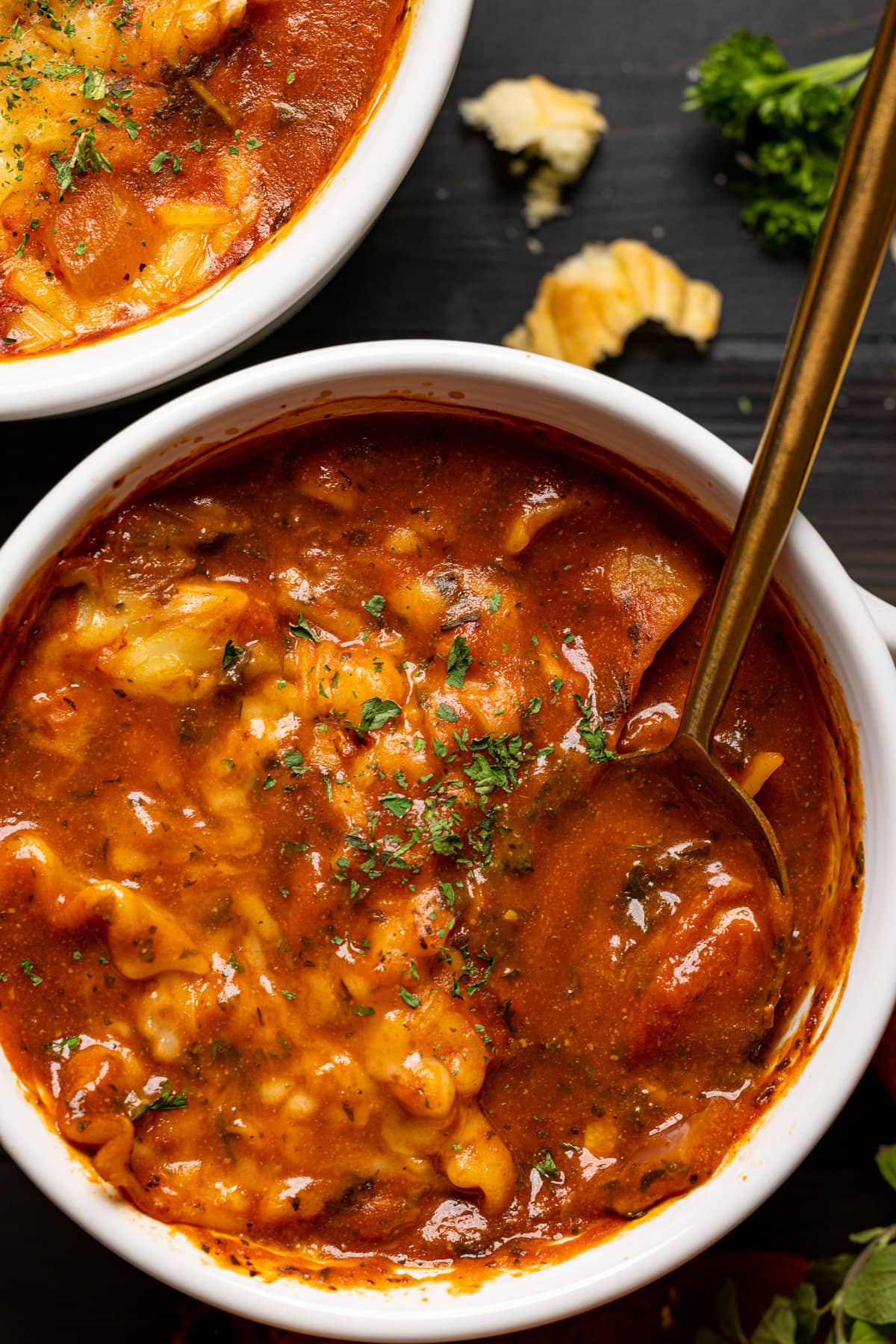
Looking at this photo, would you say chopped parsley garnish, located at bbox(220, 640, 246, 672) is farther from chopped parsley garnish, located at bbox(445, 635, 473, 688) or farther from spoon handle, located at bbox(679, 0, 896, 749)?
spoon handle, located at bbox(679, 0, 896, 749)

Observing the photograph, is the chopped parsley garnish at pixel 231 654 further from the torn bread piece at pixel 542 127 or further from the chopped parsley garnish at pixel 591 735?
the torn bread piece at pixel 542 127

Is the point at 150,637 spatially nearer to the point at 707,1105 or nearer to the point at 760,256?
the point at 707,1105

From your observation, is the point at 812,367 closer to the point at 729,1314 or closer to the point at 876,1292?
the point at 876,1292

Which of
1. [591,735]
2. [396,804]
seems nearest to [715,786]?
[591,735]

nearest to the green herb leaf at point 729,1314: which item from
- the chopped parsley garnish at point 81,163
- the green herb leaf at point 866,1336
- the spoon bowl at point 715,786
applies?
the green herb leaf at point 866,1336

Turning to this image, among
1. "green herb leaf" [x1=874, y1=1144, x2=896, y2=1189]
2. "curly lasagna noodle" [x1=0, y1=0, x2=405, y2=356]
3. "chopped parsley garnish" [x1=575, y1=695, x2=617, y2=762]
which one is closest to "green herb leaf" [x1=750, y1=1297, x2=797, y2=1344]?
"green herb leaf" [x1=874, y1=1144, x2=896, y2=1189]

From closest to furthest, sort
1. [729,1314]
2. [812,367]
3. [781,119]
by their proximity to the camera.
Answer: [812,367]
[729,1314]
[781,119]

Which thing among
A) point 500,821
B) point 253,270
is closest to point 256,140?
point 253,270
